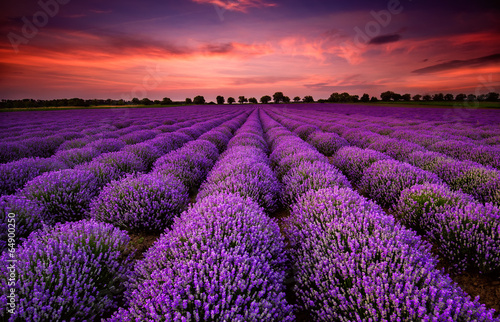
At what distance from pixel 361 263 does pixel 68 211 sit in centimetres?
395

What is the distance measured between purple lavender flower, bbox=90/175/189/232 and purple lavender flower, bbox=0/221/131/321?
0.87 m

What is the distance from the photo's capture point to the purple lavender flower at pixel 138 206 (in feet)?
10.3

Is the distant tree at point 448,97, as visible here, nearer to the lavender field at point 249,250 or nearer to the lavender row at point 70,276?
the lavender field at point 249,250

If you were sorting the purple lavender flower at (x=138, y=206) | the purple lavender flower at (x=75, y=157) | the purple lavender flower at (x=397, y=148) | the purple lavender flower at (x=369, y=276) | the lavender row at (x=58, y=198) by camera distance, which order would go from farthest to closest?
the purple lavender flower at (x=397, y=148) → the purple lavender flower at (x=75, y=157) → the purple lavender flower at (x=138, y=206) → the lavender row at (x=58, y=198) → the purple lavender flower at (x=369, y=276)

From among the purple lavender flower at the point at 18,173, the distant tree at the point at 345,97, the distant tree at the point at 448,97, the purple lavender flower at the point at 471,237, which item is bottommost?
the purple lavender flower at the point at 471,237

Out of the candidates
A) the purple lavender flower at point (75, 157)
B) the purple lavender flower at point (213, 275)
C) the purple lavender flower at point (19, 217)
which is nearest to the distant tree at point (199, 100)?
the purple lavender flower at point (75, 157)

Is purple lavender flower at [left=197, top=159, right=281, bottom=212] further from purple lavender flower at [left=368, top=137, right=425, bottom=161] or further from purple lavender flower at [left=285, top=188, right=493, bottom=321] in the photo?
purple lavender flower at [left=368, top=137, right=425, bottom=161]

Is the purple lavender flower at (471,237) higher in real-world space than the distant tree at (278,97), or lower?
lower

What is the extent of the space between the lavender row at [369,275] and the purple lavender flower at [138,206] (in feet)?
6.24

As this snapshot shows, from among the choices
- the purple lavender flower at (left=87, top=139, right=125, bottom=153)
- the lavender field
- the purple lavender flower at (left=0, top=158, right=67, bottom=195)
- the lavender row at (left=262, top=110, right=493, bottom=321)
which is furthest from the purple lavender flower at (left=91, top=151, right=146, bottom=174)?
the lavender row at (left=262, top=110, right=493, bottom=321)

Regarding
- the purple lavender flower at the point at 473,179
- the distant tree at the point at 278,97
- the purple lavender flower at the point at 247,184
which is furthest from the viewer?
the distant tree at the point at 278,97

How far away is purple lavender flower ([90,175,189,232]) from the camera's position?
10.3 feet

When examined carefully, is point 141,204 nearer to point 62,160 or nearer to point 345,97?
point 62,160

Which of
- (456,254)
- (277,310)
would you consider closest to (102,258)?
(277,310)
